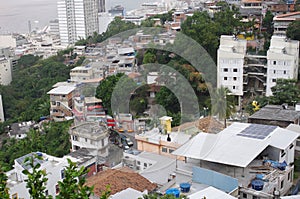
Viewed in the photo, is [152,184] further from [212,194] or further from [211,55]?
[211,55]

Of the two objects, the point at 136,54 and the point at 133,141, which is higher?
the point at 136,54

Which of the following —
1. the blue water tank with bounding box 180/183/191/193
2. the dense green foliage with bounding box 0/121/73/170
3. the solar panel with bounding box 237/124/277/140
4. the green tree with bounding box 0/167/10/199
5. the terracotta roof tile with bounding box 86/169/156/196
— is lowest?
the dense green foliage with bounding box 0/121/73/170

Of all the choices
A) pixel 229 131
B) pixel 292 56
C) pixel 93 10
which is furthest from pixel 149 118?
pixel 93 10

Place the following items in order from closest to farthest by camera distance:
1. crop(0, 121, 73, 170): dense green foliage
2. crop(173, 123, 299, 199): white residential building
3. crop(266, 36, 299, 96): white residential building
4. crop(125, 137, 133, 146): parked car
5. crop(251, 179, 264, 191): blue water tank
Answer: crop(251, 179, 264, 191): blue water tank → crop(173, 123, 299, 199): white residential building → crop(125, 137, 133, 146): parked car → crop(0, 121, 73, 170): dense green foliage → crop(266, 36, 299, 96): white residential building

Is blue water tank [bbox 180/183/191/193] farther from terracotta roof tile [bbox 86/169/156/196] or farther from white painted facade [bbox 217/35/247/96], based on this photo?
white painted facade [bbox 217/35/247/96]

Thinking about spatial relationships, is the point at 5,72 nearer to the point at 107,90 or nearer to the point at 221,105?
the point at 107,90

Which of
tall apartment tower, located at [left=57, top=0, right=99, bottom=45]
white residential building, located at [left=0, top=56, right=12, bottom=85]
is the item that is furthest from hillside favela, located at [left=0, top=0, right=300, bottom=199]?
tall apartment tower, located at [left=57, top=0, right=99, bottom=45]
